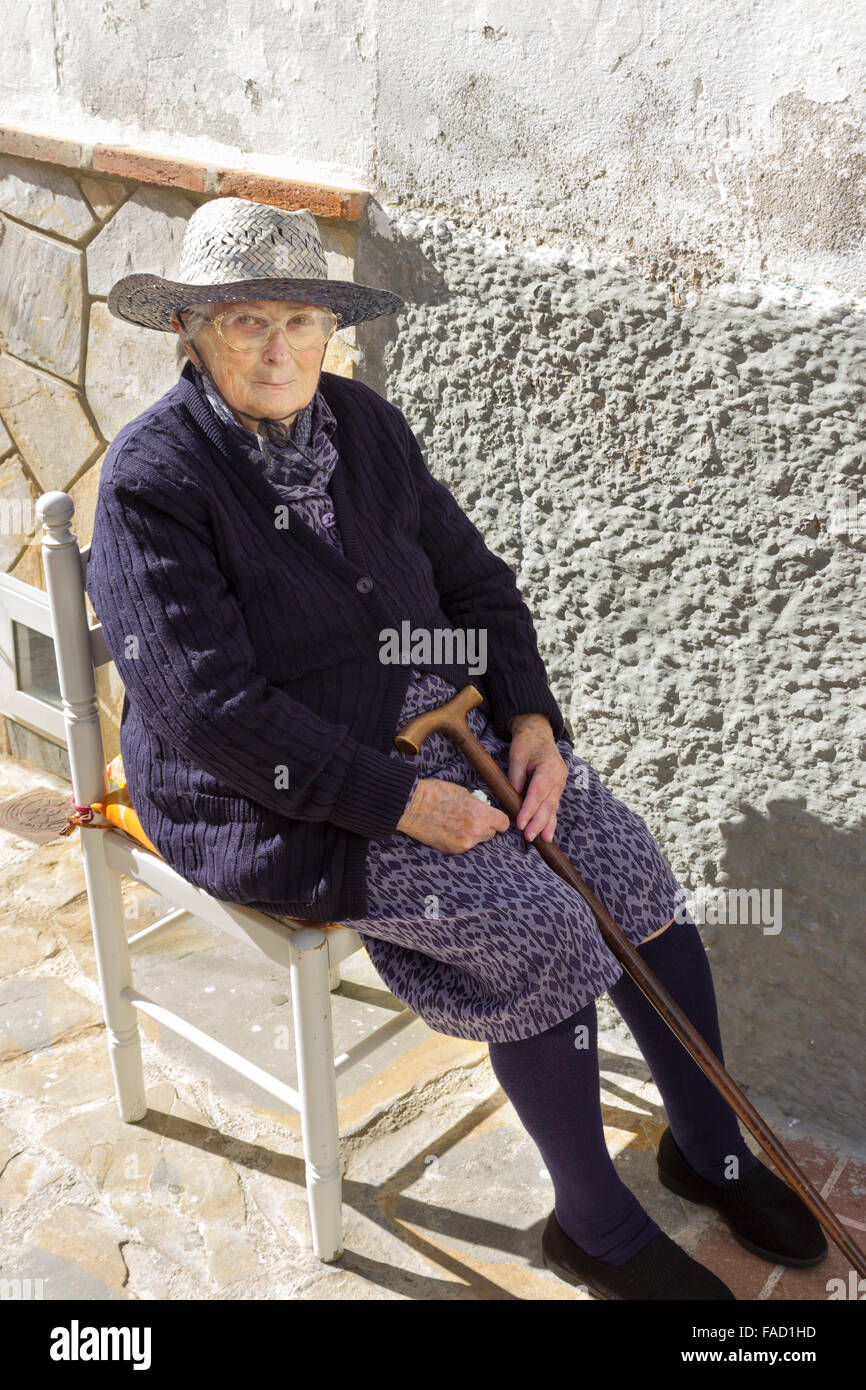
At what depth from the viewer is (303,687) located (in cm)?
191

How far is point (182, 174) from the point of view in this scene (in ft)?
8.87

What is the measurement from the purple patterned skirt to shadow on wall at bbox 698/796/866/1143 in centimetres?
27

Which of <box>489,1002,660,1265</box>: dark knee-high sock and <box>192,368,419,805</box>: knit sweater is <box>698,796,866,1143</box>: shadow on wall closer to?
<box>489,1002,660,1265</box>: dark knee-high sock

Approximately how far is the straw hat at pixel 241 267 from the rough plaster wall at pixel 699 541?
44cm

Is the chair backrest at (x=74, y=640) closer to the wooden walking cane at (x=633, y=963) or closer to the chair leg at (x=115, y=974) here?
the chair leg at (x=115, y=974)

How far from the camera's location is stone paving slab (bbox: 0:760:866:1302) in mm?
2047

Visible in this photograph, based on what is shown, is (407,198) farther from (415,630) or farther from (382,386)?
(415,630)

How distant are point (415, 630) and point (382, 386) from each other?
72 cm

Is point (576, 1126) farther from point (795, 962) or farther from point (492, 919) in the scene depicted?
point (795, 962)

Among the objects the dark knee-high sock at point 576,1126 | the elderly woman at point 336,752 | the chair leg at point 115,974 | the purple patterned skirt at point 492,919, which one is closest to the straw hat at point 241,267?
the elderly woman at point 336,752

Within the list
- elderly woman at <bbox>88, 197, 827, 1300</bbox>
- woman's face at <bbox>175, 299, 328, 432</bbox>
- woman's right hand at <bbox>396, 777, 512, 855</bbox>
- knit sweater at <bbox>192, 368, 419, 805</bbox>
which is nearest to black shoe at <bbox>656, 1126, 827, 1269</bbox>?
elderly woman at <bbox>88, 197, 827, 1300</bbox>

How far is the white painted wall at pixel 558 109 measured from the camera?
6.16 feet

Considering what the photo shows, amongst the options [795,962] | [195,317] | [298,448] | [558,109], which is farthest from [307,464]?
[795,962]
